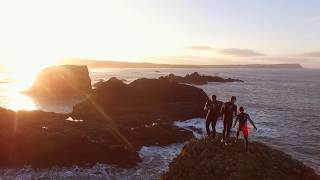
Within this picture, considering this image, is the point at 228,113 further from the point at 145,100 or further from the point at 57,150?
the point at 145,100

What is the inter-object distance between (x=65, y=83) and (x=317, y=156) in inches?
2622

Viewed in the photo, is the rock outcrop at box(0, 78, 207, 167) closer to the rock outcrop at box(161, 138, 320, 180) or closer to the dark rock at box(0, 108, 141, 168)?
the dark rock at box(0, 108, 141, 168)

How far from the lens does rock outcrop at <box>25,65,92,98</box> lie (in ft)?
303

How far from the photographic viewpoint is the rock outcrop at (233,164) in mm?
19531

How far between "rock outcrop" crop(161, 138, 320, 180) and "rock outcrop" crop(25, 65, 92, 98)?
7184cm

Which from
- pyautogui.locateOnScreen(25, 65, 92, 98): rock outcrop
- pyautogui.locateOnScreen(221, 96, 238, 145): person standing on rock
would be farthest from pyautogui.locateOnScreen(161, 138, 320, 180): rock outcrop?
pyautogui.locateOnScreen(25, 65, 92, 98): rock outcrop

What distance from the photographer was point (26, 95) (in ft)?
308

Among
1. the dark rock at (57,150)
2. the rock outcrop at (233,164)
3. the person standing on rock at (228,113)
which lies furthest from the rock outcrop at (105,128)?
the person standing on rock at (228,113)

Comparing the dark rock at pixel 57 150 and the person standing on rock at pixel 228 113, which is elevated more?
the person standing on rock at pixel 228 113

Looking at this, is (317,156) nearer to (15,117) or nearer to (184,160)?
(184,160)

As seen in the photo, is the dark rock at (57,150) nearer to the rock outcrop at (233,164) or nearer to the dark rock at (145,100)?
the rock outcrop at (233,164)

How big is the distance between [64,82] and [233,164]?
7714 centimetres

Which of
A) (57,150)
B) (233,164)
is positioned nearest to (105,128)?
(57,150)

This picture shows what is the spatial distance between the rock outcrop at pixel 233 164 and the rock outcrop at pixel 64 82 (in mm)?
71836
